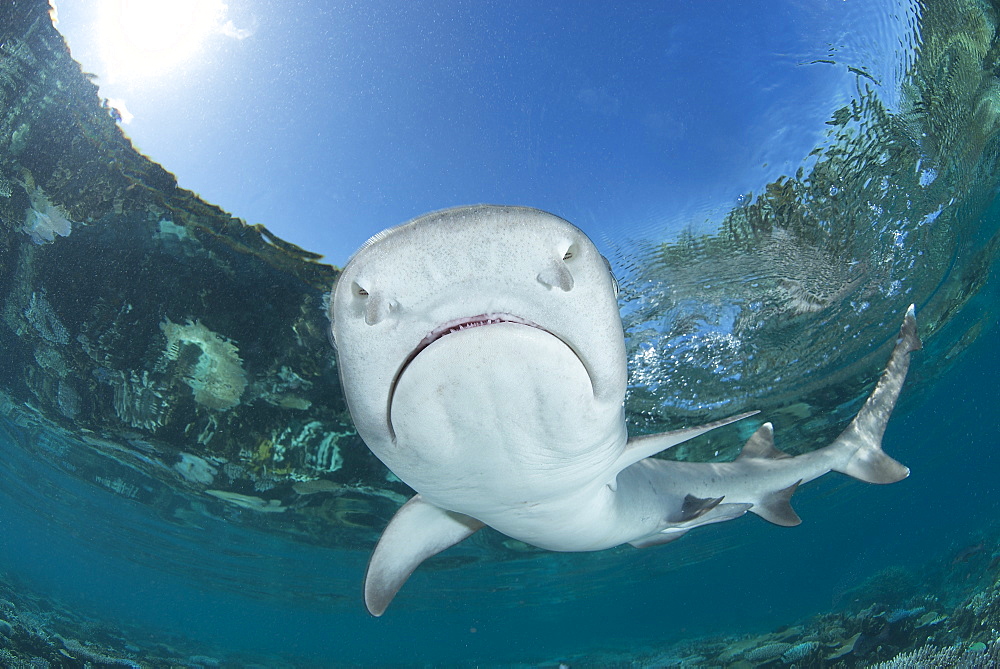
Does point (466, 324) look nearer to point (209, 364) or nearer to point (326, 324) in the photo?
point (326, 324)

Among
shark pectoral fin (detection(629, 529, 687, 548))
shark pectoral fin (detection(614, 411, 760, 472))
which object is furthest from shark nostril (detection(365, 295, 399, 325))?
shark pectoral fin (detection(629, 529, 687, 548))

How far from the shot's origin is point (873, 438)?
625 cm

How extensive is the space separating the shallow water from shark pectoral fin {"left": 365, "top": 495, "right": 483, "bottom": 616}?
3.55 m

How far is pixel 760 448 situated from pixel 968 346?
14.2m

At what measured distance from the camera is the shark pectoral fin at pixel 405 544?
457 centimetres

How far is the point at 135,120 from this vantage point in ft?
17.7

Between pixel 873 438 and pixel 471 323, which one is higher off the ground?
pixel 873 438

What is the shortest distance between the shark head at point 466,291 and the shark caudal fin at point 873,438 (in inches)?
215

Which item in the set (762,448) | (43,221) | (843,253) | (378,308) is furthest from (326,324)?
(843,253)

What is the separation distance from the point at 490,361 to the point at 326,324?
20.2ft

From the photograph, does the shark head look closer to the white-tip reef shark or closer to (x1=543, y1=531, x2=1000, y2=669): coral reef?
the white-tip reef shark

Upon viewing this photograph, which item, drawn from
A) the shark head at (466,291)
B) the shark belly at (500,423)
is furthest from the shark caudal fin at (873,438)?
the shark head at (466,291)

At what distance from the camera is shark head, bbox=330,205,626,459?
1.67 meters

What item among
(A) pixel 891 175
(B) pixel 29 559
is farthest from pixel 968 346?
(B) pixel 29 559
